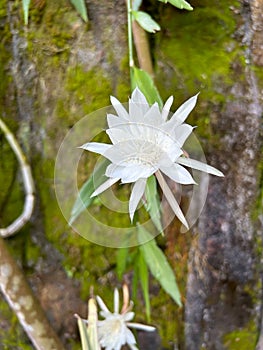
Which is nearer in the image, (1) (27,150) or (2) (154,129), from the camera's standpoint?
(2) (154,129)

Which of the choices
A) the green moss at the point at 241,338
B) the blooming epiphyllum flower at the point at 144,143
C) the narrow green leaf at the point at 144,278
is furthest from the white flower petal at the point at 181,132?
the green moss at the point at 241,338

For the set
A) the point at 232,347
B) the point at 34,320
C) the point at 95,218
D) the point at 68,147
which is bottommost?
the point at 232,347

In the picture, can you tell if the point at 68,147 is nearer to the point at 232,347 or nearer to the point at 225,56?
the point at 225,56

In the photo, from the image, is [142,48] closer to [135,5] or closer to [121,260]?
[135,5]

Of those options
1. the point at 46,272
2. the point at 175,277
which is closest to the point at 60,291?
the point at 46,272

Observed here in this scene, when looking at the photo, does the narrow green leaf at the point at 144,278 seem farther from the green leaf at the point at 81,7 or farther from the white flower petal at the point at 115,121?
the green leaf at the point at 81,7

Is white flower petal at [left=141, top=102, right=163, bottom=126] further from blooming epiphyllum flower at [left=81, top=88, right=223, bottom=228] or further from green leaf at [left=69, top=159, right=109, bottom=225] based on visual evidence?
green leaf at [left=69, top=159, right=109, bottom=225]

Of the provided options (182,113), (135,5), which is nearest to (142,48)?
(135,5)

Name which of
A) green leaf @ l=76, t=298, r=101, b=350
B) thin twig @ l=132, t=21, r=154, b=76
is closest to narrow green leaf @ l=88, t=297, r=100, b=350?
green leaf @ l=76, t=298, r=101, b=350
